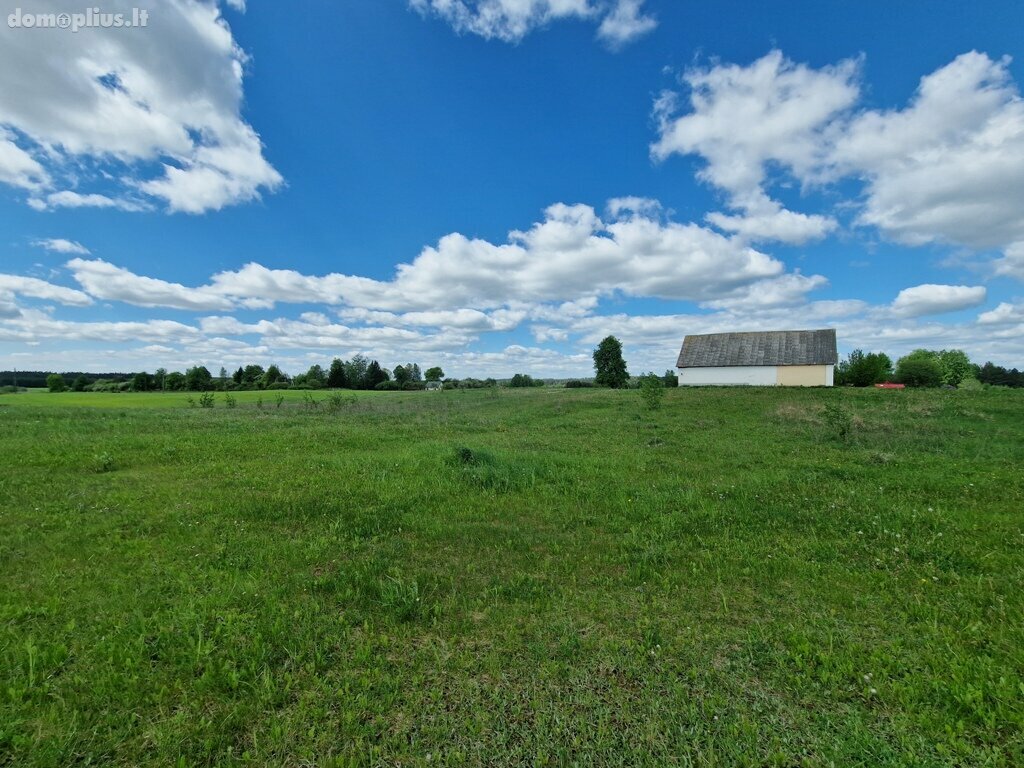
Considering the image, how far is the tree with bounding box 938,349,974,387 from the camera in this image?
265ft

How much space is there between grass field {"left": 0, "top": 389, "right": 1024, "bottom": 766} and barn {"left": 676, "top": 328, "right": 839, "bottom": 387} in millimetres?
42043

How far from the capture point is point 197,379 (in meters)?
77.4

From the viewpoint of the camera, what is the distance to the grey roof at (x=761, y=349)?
159 ft

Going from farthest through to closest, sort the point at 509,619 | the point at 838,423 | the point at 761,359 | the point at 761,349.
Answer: the point at 761,349 → the point at 761,359 → the point at 838,423 → the point at 509,619

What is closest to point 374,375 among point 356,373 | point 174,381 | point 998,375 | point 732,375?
point 356,373

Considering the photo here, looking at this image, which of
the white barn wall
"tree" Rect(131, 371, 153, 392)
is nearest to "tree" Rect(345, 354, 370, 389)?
"tree" Rect(131, 371, 153, 392)

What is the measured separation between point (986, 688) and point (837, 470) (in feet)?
30.6

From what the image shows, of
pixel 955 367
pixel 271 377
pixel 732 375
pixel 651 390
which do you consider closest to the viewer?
pixel 651 390

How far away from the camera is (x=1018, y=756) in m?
3.13

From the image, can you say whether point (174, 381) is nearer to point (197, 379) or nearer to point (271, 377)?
point (197, 379)

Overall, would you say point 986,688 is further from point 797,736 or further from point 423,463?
point 423,463

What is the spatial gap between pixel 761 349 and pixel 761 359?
5.43 ft

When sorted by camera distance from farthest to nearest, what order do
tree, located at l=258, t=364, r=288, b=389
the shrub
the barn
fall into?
tree, located at l=258, t=364, r=288, b=389 → the barn → the shrub

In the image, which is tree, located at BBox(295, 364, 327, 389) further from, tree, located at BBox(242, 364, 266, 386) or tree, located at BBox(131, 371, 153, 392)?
tree, located at BBox(131, 371, 153, 392)
